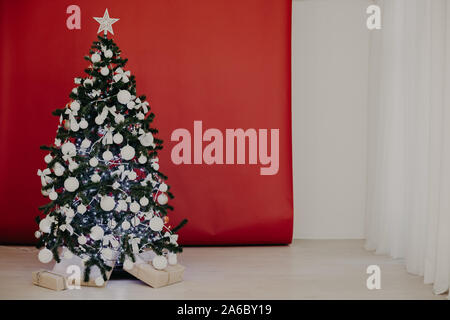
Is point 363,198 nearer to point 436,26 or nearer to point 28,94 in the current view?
point 436,26

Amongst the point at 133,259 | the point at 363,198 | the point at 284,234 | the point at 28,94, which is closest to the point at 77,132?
the point at 133,259

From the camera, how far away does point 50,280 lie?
2.57 metres

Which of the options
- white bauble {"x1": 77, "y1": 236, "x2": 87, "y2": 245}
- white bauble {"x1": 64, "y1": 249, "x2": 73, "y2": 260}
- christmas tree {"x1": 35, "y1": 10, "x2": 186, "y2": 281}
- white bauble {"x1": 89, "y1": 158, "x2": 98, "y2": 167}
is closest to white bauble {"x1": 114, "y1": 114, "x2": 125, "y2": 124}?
christmas tree {"x1": 35, "y1": 10, "x2": 186, "y2": 281}

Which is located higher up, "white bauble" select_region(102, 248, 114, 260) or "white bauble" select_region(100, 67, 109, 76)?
"white bauble" select_region(100, 67, 109, 76)

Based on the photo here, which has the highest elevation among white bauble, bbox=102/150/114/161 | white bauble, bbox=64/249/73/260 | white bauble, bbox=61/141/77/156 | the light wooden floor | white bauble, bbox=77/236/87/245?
white bauble, bbox=61/141/77/156

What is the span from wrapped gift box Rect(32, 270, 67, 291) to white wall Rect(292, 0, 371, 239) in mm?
2151

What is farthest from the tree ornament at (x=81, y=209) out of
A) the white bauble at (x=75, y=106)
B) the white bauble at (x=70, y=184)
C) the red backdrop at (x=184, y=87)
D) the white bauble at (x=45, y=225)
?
the red backdrop at (x=184, y=87)

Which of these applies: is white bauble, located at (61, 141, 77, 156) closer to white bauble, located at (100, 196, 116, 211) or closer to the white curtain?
white bauble, located at (100, 196, 116, 211)

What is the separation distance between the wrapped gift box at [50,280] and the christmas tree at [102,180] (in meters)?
0.10

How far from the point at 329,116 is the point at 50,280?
265 centimetres

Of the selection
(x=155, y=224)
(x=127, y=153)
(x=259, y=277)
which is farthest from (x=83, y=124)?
(x=259, y=277)

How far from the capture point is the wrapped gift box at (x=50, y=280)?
8.36 ft

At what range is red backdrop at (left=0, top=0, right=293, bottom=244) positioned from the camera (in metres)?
3.62

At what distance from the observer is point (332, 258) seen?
333 centimetres
